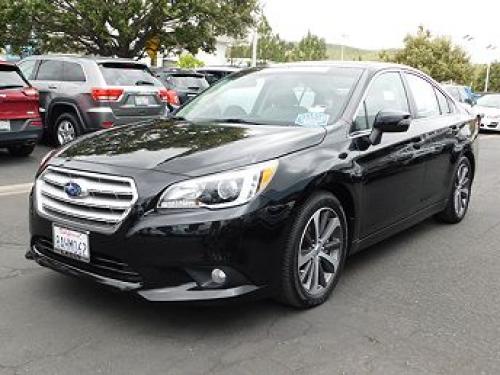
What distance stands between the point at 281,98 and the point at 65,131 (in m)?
7.14

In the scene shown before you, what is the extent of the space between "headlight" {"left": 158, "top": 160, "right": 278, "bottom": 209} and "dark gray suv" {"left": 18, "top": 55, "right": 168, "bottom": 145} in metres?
7.26

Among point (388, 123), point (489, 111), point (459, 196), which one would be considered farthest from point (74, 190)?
point (489, 111)

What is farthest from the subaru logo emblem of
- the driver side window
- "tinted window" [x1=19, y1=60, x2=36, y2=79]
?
"tinted window" [x1=19, y1=60, x2=36, y2=79]

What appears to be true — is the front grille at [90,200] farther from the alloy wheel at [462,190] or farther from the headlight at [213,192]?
the alloy wheel at [462,190]

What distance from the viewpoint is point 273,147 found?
3.78m

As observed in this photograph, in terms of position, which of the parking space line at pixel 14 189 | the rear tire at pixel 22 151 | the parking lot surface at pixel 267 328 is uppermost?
the rear tire at pixel 22 151

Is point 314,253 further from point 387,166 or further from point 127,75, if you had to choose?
point 127,75

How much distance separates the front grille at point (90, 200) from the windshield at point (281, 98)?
1.39m

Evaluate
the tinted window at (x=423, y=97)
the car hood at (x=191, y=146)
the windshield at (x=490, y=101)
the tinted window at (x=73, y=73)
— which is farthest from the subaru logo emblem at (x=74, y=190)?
the windshield at (x=490, y=101)

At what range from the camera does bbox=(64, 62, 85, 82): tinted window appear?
35.4 ft

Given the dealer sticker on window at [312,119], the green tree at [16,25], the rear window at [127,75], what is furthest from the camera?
the green tree at [16,25]

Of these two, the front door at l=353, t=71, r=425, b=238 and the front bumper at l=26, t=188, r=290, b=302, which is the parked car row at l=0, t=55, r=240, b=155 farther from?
the front bumper at l=26, t=188, r=290, b=302

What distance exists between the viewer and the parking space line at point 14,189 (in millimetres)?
7242

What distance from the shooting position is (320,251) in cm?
402
